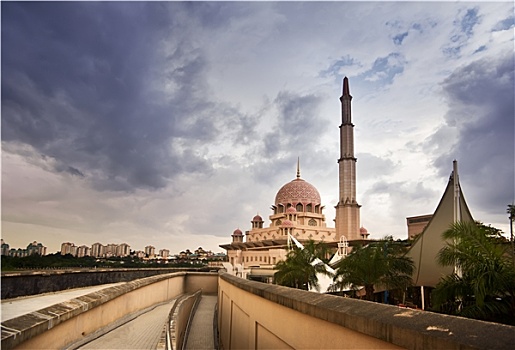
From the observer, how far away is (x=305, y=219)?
190ft

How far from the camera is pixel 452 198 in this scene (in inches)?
635

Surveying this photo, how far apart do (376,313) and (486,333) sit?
0.84 metres

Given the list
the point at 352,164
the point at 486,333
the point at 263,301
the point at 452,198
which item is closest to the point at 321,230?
the point at 352,164

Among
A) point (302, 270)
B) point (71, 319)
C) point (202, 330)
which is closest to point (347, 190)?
point (302, 270)

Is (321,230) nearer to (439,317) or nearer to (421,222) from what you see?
(421,222)

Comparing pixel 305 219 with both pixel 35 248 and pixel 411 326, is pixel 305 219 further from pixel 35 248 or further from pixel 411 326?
pixel 411 326

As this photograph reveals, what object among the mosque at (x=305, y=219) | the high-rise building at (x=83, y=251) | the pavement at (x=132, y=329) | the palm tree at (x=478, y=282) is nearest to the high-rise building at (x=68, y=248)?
the high-rise building at (x=83, y=251)

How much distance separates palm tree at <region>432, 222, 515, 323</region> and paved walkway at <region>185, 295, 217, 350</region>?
21.4 ft

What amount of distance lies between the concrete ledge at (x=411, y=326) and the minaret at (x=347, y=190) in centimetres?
5178

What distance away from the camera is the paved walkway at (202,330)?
1250 centimetres

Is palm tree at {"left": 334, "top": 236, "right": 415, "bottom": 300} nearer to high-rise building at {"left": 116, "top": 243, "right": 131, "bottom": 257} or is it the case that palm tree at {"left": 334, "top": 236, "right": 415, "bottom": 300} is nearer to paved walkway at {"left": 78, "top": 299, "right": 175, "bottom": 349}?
paved walkway at {"left": 78, "top": 299, "right": 175, "bottom": 349}

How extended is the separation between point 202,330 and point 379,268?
7603 millimetres

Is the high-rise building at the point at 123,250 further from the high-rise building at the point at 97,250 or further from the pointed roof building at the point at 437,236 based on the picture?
the pointed roof building at the point at 437,236

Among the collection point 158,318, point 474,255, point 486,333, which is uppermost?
point 474,255
